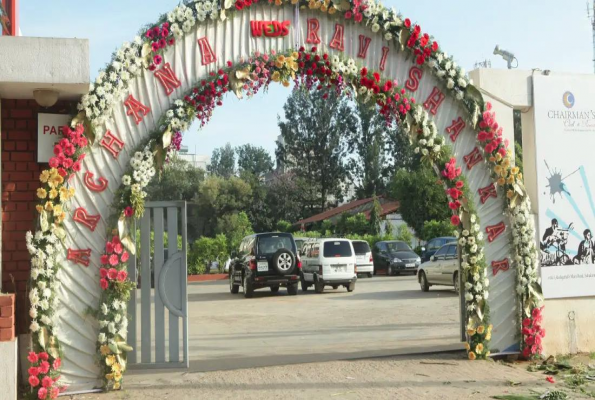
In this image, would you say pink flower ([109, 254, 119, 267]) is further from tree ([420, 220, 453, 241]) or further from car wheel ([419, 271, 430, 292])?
tree ([420, 220, 453, 241])

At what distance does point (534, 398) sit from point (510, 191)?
10.4 ft

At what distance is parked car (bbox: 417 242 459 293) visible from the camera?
19.9m

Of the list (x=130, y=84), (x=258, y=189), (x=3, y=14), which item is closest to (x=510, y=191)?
(x=130, y=84)

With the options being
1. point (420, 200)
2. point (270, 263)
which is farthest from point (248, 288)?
point (420, 200)

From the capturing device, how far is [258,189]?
179 ft

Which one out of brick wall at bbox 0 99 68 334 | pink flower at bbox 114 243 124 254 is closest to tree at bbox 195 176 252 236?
brick wall at bbox 0 99 68 334

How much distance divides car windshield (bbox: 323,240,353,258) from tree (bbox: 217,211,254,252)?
12.0m

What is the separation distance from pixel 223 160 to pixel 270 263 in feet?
200

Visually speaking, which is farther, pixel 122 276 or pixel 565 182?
pixel 565 182

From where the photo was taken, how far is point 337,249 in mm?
22922

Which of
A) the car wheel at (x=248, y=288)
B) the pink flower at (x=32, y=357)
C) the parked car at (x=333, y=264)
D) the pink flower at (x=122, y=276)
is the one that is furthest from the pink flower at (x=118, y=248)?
the parked car at (x=333, y=264)

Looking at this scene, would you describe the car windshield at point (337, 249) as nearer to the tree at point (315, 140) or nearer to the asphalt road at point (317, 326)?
the asphalt road at point (317, 326)

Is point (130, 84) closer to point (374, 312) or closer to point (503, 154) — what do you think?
point (503, 154)

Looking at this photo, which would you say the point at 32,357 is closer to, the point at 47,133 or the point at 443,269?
the point at 47,133
